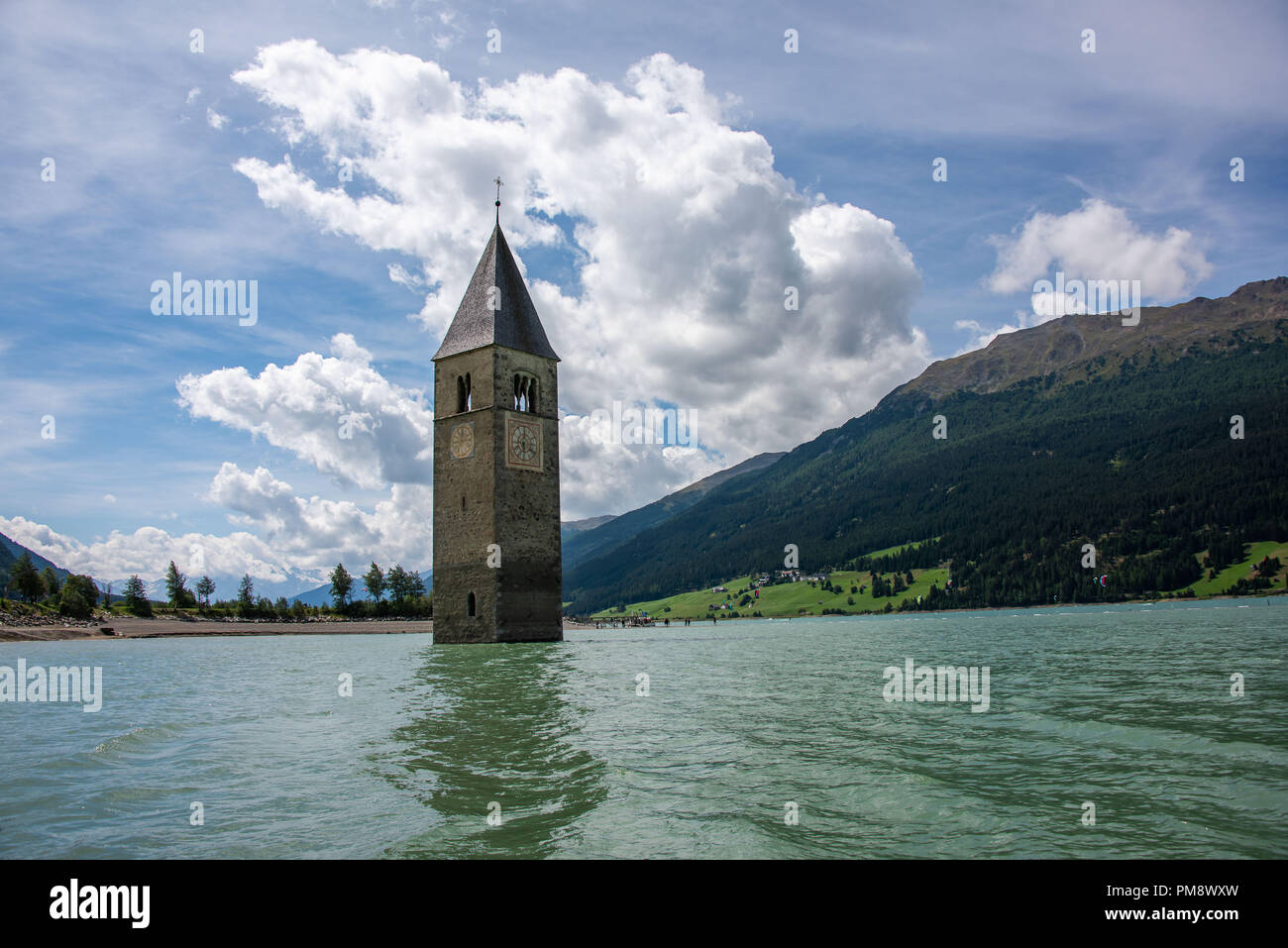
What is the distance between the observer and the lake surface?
27.7ft

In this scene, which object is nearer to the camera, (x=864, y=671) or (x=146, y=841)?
(x=146, y=841)

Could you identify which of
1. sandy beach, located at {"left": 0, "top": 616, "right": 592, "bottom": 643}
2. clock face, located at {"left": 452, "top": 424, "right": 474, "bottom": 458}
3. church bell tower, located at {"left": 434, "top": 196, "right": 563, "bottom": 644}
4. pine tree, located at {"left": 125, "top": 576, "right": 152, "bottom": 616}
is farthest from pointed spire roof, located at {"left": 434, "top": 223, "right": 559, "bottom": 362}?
pine tree, located at {"left": 125, "top": 576, "right": 152, "bottom": 616}

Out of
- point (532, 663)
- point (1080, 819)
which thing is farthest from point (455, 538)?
point (1080, 819)

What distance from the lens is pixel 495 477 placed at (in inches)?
1953

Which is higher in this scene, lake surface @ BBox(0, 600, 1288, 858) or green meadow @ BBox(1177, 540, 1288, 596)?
lake surface @ BBox(0, 600, 1288, 858)

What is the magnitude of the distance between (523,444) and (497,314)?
29.8ft

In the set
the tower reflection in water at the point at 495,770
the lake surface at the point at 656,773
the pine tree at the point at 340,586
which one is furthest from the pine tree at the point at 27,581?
the tower reflection in water at the point at 495,770

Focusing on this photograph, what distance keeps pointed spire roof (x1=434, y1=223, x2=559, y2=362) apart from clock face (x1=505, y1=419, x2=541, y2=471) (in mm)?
5318

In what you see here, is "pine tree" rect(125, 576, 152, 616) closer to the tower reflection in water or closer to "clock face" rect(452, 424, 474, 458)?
"clock face" rect(452, 424, 474, 458)

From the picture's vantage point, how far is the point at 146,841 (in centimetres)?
851

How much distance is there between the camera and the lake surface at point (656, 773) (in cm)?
843

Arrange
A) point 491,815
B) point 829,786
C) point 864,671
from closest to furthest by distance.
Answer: point 491,815 < point 829,786 < point 864,671
